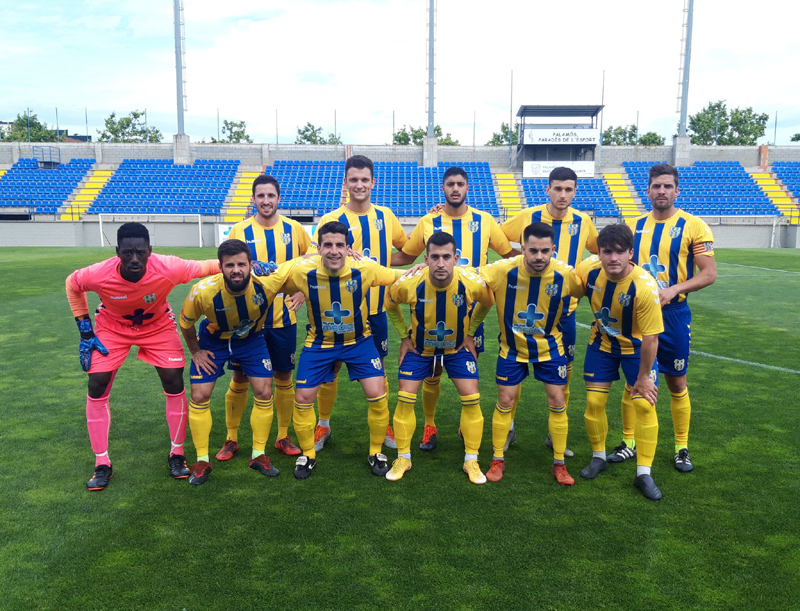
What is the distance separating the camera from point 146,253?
12.9 feet

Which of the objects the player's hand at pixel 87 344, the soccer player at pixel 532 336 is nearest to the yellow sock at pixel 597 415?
the soccer player at pixel 532 336

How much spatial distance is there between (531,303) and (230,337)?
215cm

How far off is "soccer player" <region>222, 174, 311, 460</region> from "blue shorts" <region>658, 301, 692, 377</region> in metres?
2.76

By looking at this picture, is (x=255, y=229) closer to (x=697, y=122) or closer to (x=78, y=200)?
(x=78, y=200)

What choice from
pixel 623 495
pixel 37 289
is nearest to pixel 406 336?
pixel 623 495

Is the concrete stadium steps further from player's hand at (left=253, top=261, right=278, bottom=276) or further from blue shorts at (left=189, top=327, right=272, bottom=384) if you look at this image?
player's hand at (left=253, top=261, right=278, bottom=276)

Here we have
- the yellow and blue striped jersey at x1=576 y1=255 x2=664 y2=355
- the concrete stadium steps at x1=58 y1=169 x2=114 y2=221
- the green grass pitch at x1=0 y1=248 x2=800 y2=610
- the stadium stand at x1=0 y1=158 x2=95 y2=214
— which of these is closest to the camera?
the green grass pitch at x1=0 y1=248 x2=800 y2=610

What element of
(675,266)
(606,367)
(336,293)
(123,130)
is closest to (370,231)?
(336,293)

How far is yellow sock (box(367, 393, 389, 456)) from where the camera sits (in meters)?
4.35

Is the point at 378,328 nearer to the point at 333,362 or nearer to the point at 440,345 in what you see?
the point at 333,362

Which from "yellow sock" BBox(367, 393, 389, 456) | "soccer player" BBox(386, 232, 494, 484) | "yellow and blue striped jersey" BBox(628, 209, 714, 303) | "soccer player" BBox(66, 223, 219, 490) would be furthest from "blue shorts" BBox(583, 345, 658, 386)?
"soccer player" BBox(66, 223, 219, 490)

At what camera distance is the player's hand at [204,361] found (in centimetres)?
422

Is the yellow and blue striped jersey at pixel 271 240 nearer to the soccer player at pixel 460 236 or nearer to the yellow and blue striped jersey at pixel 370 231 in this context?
the yellow and blue striped jersey at pixel 370 231

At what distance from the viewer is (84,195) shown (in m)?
31.8
